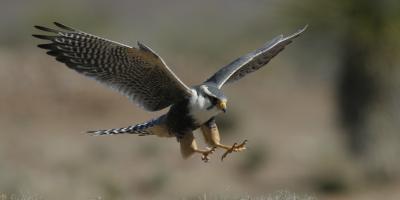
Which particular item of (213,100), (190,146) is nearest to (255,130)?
(190,146)

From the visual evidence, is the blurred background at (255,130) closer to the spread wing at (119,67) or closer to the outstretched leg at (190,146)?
the outstretched leg at (190,146)

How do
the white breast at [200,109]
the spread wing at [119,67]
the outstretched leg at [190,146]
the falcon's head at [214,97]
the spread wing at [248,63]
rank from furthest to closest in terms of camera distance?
1. the spread wing at [248,63]
2. the outstretched leg at [190,146]
3. the spread wing at [119,67]
4. the white breast at [200,109]
5. the falcon's head at [214,97]

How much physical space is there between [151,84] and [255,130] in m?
13.4

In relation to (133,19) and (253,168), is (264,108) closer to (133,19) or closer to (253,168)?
(253,168)

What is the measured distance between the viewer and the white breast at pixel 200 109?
10.1 m

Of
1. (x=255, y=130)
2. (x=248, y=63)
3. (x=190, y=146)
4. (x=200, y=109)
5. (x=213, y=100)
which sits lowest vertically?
(x=190, y=146)

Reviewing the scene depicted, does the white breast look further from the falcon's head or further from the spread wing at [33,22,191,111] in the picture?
the spread wing at [33,22,191,111]

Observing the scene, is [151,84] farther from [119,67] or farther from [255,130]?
[255,130]

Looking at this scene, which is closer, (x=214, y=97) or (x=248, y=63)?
(x=214, y=97)

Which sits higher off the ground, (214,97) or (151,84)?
(214,97)

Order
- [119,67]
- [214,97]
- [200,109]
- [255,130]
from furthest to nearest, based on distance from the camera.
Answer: [255,130]
[119,67]
[200,109]
[214,97]

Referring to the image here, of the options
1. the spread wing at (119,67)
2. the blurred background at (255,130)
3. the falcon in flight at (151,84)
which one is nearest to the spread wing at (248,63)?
the falcon in flight at (151,84)

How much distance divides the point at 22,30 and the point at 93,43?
84.1 feet

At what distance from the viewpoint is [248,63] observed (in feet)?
38.0
